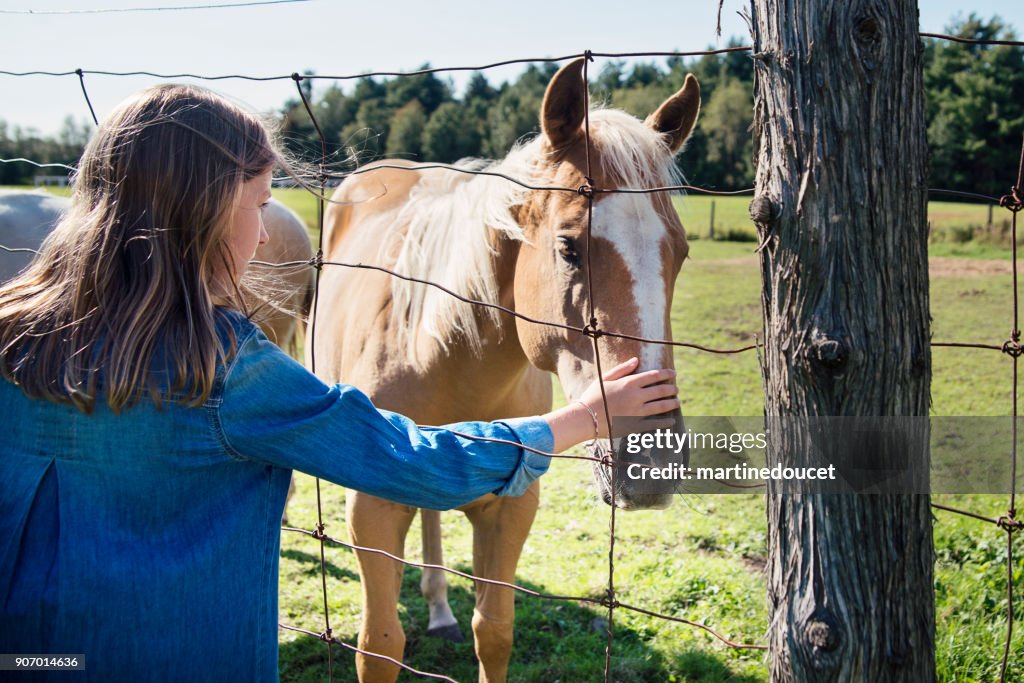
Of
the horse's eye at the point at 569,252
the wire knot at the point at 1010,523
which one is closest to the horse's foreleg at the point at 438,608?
the horse's eye at the point at 569,252

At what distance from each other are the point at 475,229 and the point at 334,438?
1.15 meters

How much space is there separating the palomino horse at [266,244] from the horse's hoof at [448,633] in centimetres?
156

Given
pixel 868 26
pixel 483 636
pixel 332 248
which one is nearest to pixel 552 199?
pixel 868 26

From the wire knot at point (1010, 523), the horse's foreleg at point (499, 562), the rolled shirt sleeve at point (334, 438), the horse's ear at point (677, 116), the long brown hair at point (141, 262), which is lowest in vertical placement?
the horse's foreleg at point (499, 562)

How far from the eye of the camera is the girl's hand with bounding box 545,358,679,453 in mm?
1501

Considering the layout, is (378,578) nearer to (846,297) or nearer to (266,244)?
(846,297)

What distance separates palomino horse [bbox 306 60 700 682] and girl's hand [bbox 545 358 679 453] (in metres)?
0.08

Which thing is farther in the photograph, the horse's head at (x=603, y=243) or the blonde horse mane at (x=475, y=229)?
the blonde horse mane at (x=475, y=229)

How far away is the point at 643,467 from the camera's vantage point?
166 cm

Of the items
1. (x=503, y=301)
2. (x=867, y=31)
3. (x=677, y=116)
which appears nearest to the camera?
(x=867, y=31)

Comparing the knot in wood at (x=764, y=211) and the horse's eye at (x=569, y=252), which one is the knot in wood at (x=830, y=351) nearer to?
the knot in wood at (x=764, y=211)

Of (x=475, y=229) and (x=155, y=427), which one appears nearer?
(x=155, y=427)

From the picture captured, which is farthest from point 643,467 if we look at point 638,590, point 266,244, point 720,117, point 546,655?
point 720,117

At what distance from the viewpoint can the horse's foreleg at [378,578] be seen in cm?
238
